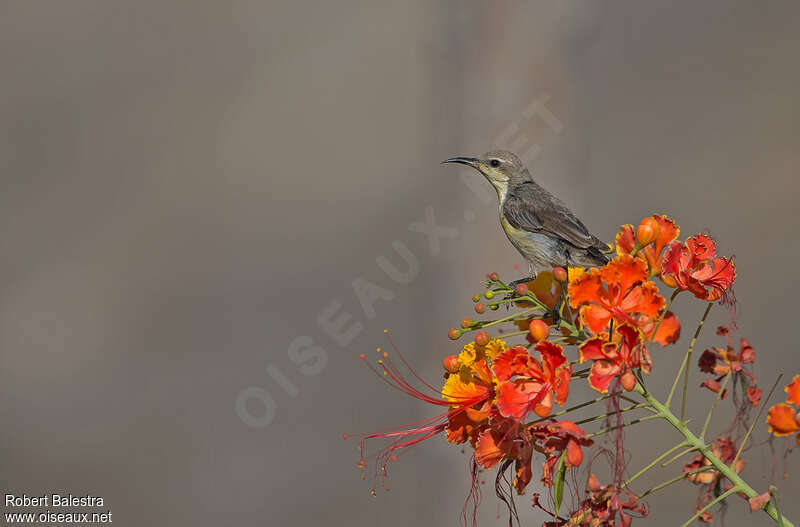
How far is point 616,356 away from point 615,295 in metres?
0.12

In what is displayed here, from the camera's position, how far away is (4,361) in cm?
878

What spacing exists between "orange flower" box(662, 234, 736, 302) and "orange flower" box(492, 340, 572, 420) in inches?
11.2

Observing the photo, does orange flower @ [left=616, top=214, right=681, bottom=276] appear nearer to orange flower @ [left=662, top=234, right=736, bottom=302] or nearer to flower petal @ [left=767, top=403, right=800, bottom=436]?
orange flower @ [left=662, top=234, right=736, bottom=302]

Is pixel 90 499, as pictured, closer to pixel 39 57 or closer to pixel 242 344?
pixel 242 344

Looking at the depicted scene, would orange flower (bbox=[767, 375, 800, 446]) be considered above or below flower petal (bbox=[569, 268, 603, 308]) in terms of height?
below

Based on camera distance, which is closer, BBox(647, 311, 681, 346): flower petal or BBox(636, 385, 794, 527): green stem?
BBox(636, 385, 794, 527): green stem

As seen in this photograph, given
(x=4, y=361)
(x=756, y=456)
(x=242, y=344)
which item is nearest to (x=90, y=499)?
(x=242, y=344)

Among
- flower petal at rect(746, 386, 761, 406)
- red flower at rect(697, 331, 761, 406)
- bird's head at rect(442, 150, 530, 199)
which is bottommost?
flower petal at rect(746, 386, 761, 406)

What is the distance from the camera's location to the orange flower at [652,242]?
1.63 metres

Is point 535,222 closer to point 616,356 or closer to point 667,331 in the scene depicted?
point 667,331

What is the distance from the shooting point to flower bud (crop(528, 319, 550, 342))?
152 centimetres

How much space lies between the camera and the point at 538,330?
1521 mm

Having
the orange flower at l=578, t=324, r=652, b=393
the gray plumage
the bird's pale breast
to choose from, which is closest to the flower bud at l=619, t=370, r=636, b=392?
the orange flower at l=578, t=324, r=652, b=393

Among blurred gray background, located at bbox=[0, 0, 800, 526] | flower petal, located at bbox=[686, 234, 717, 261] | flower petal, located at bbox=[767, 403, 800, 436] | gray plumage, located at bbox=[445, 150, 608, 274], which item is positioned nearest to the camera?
flower petal, located at bbox=[767, 403, 800, 436]
